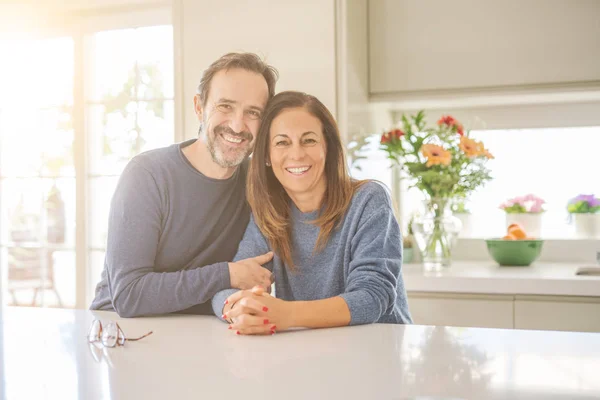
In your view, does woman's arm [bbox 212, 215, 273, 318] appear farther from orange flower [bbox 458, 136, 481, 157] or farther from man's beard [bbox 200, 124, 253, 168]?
orange flower [bbox 458, 136, 481, 157]

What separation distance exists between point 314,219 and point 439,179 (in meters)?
1.28

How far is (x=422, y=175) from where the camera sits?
2.81m

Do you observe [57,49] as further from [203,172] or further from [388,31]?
[203,172]

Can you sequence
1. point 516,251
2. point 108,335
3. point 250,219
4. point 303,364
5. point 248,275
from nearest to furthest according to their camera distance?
point 303,364 → point 108,335 → point 248,275 → point 250,219 → point 516,251

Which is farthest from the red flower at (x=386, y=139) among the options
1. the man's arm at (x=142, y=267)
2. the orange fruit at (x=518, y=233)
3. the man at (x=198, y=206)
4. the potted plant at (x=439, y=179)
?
the man's arm at (x=142, y=267)

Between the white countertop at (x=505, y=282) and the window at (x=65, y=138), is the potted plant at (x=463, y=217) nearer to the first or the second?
the white countertop at (x=505, y=282)

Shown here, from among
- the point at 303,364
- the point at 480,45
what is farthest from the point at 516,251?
the point at 303,364

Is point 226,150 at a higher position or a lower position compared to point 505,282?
higher

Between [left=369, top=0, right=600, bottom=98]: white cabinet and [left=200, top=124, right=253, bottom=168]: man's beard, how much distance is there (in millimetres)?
1332

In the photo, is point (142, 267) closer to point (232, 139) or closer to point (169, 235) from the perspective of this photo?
point (169, 235)

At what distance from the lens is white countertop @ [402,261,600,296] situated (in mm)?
2406

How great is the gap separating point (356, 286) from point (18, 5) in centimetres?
254

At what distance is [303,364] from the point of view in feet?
3.40

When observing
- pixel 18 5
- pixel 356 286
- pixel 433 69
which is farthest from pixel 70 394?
pixel 18 5
